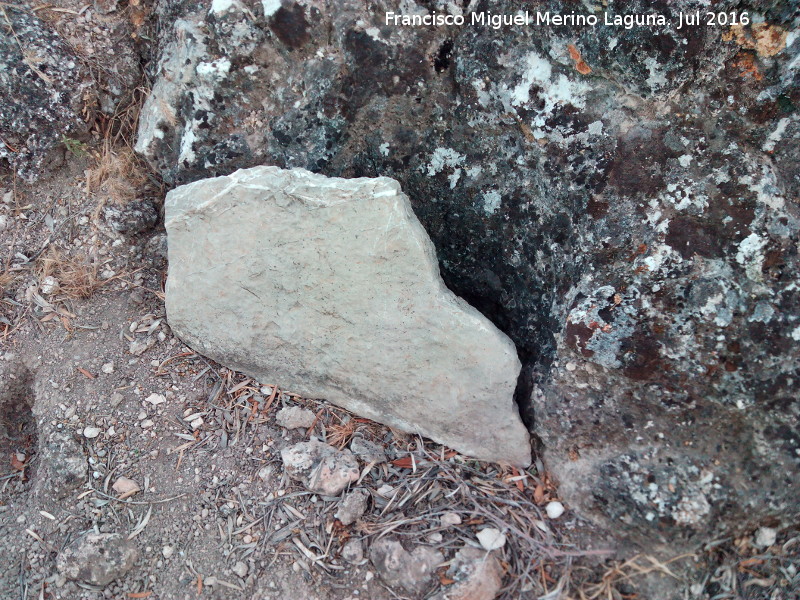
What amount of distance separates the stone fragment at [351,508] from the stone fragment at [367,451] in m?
0.15

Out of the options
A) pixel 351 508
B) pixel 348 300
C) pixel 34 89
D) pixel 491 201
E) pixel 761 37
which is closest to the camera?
pixel 761 37

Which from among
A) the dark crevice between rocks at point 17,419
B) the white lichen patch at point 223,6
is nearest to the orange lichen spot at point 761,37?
the white lichen patch at point 223,6

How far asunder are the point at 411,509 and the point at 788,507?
1161mm

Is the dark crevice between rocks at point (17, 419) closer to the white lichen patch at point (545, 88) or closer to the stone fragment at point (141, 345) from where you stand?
the stone fragment at point (141, 345)

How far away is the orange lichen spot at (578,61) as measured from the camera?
78.3 inches

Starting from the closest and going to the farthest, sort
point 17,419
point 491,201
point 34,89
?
point 491,201
point 17,419
point 34,89

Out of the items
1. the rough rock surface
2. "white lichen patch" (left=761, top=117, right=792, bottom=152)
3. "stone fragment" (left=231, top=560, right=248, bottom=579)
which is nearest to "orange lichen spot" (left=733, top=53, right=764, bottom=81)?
the rough rock surface

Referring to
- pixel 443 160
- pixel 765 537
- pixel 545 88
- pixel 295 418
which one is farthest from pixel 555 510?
pixel 545 88

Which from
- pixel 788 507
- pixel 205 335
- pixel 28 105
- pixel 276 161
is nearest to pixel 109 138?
pixel 28 105

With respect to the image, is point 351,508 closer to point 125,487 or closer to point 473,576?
point 473,576

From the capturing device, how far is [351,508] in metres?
2.08

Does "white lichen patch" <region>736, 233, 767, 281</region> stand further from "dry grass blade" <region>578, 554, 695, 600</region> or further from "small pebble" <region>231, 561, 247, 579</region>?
"small pebble" <region>231, 561, 247, 579</region>

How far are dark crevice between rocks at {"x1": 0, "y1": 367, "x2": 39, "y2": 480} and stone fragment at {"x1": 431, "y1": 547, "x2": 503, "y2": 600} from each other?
1.68 m

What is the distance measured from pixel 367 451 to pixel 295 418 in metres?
0.30
